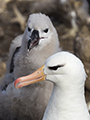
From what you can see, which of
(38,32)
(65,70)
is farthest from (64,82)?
(38,32)

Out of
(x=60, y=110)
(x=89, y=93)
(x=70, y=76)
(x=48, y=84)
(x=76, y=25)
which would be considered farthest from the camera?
(x=76, y=25)

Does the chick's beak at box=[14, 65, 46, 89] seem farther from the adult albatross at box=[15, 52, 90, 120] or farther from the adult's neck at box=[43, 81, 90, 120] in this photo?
the adult's neck at box=[43, 81, 90, 120]

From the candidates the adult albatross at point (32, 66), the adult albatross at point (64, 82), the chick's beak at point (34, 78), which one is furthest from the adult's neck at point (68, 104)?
the adult albatross at point (32, 66)

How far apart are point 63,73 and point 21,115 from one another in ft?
4.50

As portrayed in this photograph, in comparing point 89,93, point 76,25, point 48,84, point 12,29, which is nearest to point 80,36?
point 89,93

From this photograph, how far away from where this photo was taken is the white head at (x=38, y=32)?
2872 mm

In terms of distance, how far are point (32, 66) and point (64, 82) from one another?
1030mm

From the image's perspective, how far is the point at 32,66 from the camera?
3031 millimetres

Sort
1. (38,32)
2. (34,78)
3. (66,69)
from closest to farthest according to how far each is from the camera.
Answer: (66,69)
(34,78)
(38,32)

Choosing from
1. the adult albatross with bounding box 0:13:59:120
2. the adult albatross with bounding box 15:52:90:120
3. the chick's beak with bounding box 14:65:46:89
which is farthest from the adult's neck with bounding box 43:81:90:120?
the adult albatross with bounding box 0:13:59:120

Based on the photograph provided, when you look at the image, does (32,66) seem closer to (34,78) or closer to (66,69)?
(34,78)

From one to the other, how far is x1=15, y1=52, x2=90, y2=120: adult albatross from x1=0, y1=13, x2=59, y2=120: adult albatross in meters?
0.74

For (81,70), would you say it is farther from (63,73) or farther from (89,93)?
(89,93)

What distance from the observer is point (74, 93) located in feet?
6.96
